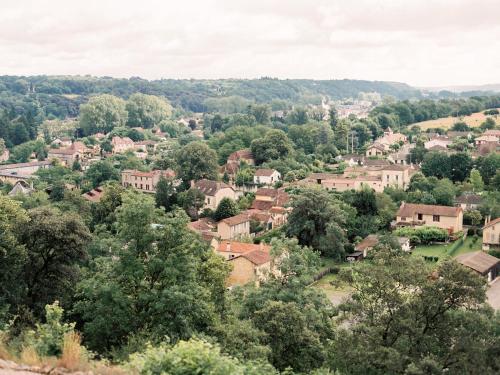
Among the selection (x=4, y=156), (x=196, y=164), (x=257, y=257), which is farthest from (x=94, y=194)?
(x=4, y=156)

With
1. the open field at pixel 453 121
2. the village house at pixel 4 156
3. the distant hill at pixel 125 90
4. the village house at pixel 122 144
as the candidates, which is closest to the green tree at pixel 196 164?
the village house at pixel 122 144

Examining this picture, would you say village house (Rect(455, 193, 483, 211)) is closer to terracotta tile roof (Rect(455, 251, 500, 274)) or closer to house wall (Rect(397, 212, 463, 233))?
house wall (Rect(397, 212, 463, 233))

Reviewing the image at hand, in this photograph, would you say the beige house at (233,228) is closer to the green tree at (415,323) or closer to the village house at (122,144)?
the green tree at (415,323)

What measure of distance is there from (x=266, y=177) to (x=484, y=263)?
75.2 feet

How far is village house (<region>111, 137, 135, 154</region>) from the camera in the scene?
70681 millimetres

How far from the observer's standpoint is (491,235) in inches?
1236

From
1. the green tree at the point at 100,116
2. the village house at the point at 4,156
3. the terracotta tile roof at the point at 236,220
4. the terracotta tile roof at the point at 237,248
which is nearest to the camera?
the terracotta tile roof at the point at 237,248

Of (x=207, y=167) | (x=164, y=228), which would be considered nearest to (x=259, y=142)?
(x=207, y=167)

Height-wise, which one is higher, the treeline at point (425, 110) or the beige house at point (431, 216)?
the treeline at point (425, 110)

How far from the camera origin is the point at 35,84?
516 feet

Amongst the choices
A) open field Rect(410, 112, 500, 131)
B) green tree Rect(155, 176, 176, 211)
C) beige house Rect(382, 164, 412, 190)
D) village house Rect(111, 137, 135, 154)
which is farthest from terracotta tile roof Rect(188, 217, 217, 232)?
open field Rect(410, 112, 500, 131)

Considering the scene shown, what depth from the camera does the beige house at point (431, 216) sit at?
3456 cm

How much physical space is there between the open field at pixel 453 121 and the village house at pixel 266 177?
110ft

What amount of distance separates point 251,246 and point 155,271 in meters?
16.3
